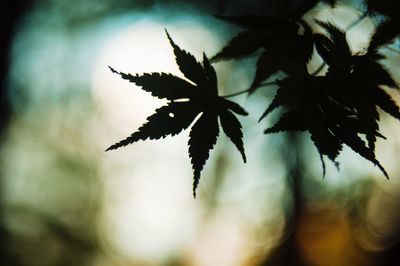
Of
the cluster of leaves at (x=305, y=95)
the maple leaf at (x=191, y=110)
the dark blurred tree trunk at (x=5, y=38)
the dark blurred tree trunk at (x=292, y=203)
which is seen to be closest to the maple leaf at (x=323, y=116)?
the cluster of leaves at (x=305, y=95)

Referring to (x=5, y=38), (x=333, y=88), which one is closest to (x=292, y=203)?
(x=5, y=38)

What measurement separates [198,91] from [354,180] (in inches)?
441

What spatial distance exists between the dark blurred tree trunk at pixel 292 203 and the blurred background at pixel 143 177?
5 cm

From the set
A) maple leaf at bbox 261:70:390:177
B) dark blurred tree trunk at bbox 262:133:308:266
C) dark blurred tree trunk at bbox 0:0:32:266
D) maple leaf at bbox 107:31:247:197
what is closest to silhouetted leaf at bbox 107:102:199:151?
maple leaf at bbox 107:31:247:197

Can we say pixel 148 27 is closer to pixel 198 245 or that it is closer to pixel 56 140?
pixel 56 140

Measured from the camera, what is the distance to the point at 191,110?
1.20m

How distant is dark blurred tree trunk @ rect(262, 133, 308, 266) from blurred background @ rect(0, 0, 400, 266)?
0.05 meters

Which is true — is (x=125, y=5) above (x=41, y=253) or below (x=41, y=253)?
above

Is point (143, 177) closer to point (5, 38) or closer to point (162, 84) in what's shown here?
point (5, 38)

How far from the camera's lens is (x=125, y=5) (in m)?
10.4

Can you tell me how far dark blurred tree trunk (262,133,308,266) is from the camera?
11852 millimetres

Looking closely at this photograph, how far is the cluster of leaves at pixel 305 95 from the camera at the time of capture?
3.55ft

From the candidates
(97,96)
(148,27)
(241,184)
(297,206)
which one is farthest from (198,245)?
(148,27)

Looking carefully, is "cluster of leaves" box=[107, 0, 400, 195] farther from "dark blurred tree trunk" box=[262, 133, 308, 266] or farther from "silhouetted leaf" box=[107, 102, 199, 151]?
"dark blurred tree trunk" box=[262, 133, 308, 266]
